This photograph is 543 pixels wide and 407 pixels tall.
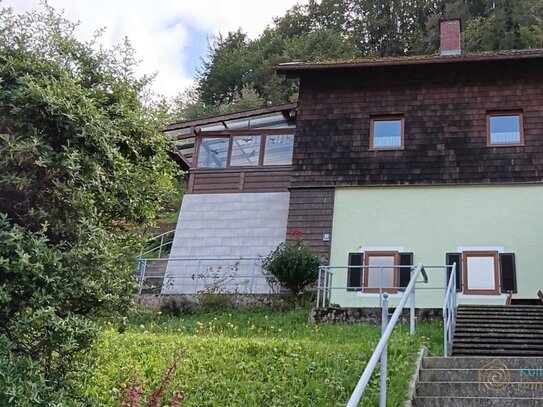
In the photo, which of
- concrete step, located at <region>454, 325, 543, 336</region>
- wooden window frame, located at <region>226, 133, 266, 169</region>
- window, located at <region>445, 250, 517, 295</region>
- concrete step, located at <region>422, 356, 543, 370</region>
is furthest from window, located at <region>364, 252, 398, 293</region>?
concrete step, located at <region>422, 356, 543, 370</region>

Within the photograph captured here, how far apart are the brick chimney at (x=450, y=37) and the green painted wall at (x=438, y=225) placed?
506 centimetres

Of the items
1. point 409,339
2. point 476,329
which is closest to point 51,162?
point 409,339

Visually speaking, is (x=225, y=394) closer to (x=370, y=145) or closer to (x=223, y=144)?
(x=370, y=145)

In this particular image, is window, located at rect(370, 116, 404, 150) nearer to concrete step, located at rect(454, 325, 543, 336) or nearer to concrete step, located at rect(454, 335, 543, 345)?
concrete step, located at rect(454, 325, 543, 336)

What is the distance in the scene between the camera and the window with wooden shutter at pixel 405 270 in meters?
14.9

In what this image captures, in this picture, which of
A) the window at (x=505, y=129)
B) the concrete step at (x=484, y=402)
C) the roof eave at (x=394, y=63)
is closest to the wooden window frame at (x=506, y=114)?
the window at (x=505, y=129)

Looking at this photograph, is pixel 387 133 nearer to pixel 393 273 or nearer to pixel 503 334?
pixel 393 273

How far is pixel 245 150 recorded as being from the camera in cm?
1820

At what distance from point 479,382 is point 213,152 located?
12.9 meters

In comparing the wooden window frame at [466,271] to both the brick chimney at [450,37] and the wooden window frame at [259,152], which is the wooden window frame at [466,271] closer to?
the wooden window frame at [259,152]

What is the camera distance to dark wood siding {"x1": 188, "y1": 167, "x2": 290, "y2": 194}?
17656mm

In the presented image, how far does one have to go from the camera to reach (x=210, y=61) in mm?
43344

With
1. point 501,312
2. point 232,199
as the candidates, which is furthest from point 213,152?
point 501,312

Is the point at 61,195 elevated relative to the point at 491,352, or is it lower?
elevated
